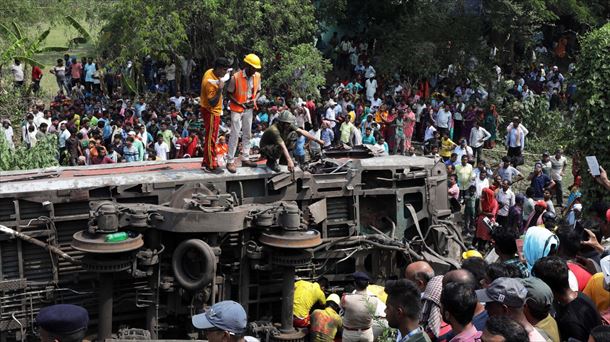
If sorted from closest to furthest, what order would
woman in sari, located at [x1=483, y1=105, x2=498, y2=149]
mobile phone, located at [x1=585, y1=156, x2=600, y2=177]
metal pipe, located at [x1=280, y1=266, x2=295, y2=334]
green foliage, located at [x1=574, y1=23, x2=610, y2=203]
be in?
mobile phone, located at [x1=585, y1=156, x2=600, y2=177] < metal pipe, located at [x1=280, y1=266, x2=295, y2=334] < green foliage, located at [x1=574, y1=23, x2=610, y2=203] < woman in sari, located at [x1=483, y1=105, x2=498, y2=149]

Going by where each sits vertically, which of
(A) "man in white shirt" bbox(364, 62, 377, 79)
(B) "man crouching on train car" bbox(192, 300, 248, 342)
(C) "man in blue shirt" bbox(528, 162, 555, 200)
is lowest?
(C) "man in blue shirt" bbox(528, 162, 555, 200)

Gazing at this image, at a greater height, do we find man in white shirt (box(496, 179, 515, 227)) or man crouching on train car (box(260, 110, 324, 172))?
man crouching on train car (box(260, 110, 324, 172))

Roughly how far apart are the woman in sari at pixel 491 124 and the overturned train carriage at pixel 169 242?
9.96 m

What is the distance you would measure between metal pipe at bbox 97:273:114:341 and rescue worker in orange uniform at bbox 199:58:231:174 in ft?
7.14

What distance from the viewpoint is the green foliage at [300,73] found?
22562 millimetres

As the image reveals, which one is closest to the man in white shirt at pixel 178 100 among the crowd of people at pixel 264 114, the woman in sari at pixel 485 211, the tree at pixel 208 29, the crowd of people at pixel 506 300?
the crowd of people at pixel 264 114

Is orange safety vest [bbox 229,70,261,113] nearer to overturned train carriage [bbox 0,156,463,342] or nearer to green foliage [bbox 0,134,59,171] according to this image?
overturned train carriage [bbox 0,156,463,342]

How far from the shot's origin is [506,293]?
21.1 feet

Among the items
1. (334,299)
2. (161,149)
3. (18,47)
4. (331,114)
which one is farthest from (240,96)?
(18,47)

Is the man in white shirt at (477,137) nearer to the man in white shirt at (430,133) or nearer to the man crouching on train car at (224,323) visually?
the man in white shirt at (430,133)

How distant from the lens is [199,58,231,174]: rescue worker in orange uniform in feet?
37.9

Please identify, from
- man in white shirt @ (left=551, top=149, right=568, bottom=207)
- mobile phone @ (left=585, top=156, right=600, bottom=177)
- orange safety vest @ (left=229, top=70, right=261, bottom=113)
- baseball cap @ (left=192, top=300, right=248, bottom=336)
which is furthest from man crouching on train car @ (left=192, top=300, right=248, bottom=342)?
man in white shirt @ (left=551, top=149, right=568, bottom=207)

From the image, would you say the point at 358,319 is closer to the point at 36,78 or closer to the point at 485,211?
the point at 485,211

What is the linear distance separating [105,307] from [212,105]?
9.67 feet
